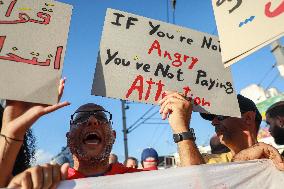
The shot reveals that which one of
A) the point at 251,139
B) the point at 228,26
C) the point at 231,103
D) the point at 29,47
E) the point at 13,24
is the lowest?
the point at 251,139

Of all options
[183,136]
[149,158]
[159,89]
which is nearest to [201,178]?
[183,136]

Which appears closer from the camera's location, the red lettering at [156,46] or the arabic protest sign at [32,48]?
the arabic protest sign at [32,48]

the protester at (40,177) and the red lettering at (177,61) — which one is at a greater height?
the red lettering at (177,61)

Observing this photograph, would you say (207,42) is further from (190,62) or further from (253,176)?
(253,176)

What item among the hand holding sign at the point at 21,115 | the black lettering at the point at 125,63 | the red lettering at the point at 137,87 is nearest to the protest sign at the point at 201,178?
the hand holding sign at the point at 21,115

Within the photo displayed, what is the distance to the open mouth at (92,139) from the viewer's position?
107 inches

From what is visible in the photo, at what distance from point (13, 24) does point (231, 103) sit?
5.52 ft

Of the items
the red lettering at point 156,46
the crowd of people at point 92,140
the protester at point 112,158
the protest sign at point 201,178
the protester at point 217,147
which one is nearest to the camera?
the crowd of people at point 92,140

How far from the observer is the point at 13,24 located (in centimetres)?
209

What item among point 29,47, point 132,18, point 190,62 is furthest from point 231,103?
point 29,47

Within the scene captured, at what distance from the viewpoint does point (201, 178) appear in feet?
6.73

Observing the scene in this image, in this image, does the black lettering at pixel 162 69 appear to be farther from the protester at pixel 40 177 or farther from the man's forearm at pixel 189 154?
the protester at pixel 40 177

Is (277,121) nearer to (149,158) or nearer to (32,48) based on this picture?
(149,158)

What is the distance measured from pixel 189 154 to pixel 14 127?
1038mm
